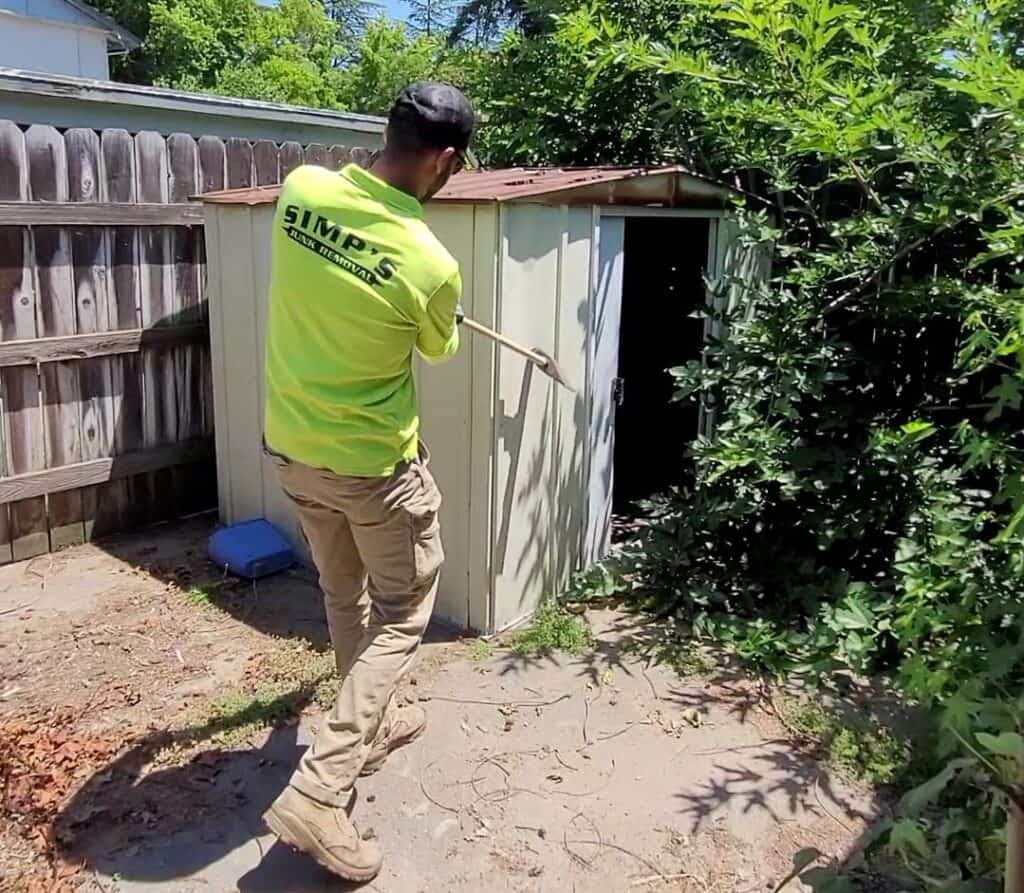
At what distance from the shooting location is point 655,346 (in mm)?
6035

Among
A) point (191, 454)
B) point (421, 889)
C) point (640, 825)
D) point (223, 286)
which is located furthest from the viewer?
point (191, 454)

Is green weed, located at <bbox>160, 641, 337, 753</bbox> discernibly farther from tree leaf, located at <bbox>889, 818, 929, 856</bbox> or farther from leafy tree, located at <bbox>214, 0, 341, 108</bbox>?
leafy tree, located at <bbox>214, 0, 341, 108</bbox>

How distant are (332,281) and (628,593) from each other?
2.29 metres

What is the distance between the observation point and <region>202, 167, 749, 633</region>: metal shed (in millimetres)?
3719

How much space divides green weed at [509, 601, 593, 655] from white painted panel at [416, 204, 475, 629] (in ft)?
0.84

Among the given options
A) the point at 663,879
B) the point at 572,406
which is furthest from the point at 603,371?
the point at 663,879

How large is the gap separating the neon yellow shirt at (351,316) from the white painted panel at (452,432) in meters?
1.04

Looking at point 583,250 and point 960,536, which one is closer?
point 960,536

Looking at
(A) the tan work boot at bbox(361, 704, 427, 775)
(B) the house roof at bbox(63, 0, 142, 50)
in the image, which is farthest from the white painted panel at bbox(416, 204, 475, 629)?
(B) the house roof at bbox(63, 0, 142, 50)

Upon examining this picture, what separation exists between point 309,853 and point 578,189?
2.61m

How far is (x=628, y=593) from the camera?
4293 millimetres

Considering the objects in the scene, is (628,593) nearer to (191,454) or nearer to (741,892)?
(741,892)

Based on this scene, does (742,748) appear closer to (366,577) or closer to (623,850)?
(623,850)

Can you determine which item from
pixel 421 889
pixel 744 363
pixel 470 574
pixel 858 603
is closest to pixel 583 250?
pixel 744 363
